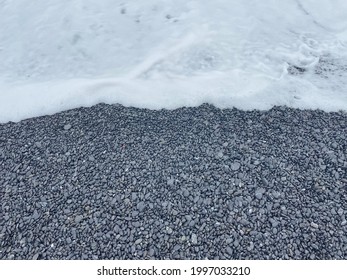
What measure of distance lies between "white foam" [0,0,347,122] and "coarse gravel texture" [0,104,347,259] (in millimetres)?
406

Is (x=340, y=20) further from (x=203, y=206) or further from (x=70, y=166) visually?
(x=70, y=166)

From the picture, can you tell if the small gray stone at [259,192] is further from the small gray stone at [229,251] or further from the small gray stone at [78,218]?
the small gray stone at [78,218]

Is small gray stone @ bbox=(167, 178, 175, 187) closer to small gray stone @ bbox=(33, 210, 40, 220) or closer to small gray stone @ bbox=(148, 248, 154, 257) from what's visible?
small gray stone @ bbox=(148, 248, 154, 257)

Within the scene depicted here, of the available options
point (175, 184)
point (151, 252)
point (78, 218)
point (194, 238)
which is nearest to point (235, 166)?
→ point (175, 184)

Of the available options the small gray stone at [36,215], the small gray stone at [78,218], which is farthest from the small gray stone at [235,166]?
the small gray stone at [36,215]

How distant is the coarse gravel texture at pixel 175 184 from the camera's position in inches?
133

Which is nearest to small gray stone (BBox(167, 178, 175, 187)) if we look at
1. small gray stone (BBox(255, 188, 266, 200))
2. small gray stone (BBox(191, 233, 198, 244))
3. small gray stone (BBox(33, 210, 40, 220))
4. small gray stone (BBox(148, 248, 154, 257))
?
small gray stone (BBox(191, 233, 198, 244))

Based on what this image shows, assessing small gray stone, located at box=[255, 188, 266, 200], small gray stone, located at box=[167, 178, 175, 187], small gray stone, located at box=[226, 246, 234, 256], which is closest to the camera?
small gray stone, located at box=[226, 246, 234, 256]

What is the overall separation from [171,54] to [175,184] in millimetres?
3001

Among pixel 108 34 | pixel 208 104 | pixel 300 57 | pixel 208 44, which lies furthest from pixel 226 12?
pixel 208 104

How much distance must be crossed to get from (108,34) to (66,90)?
177 cm

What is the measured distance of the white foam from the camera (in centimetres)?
515

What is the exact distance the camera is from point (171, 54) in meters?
6.04

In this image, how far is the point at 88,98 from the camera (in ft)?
17.0
